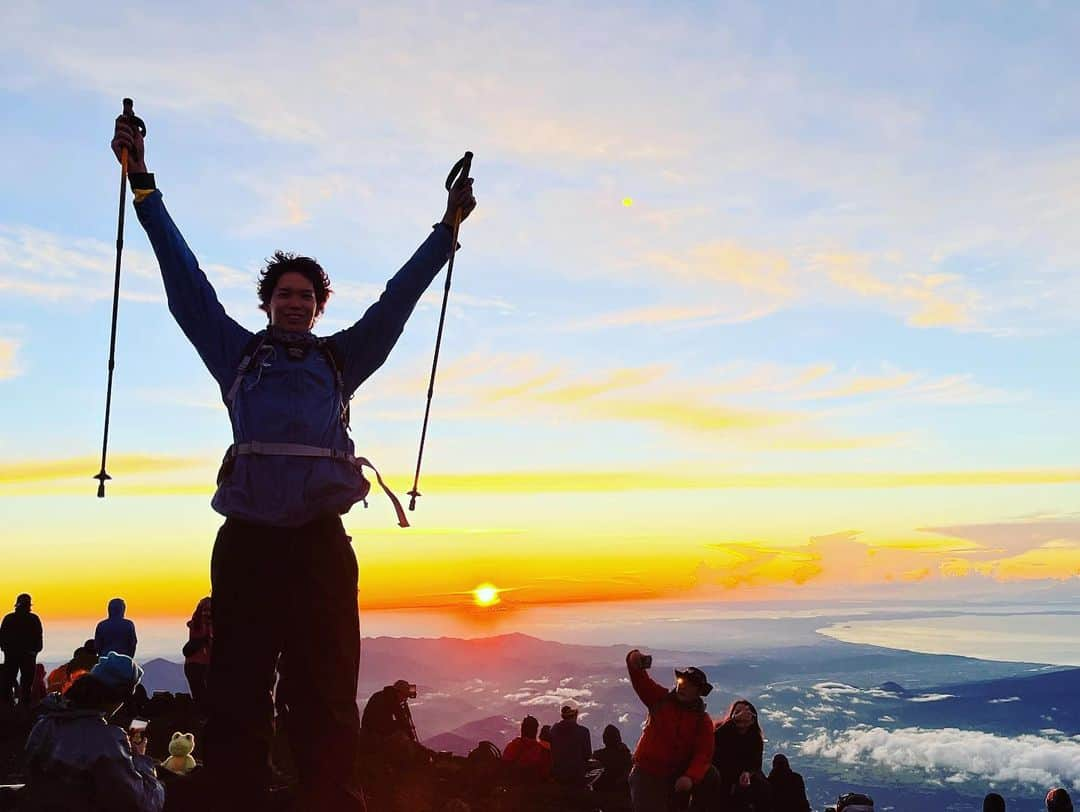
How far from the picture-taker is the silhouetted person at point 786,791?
14.3 metres

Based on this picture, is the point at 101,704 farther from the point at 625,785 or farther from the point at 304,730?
the point at 625,785

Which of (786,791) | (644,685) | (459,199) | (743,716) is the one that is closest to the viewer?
(459,199)

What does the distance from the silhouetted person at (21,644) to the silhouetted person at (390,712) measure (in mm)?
7055

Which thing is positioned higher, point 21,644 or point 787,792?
point 21,644

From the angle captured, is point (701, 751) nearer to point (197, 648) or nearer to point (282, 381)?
point (282, 381)

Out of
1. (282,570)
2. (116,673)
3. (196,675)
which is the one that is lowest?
(196,675)

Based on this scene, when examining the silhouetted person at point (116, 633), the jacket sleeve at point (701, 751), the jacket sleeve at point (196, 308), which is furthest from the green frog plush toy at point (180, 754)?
the jacket sleeve at point (196, 308)

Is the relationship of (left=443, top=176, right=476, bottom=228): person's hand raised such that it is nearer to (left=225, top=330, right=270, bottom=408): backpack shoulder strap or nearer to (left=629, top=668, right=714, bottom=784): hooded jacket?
(left=225, top=330, right=270, bottom=408): backpack shoulder strap

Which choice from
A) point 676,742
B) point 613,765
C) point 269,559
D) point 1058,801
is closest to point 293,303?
point 269,559

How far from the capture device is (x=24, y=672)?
2117cm

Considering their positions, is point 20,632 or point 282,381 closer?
point 282,381

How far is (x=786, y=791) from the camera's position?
14469 millimetres

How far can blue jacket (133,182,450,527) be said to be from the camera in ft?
15.9

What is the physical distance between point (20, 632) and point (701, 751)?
15.7m
